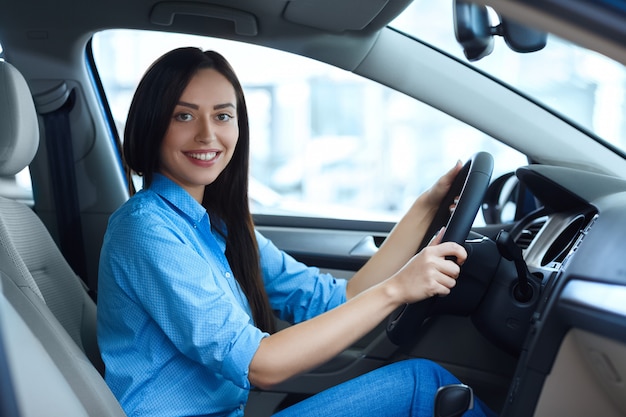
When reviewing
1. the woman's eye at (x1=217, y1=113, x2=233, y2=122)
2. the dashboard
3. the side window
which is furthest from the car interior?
the side window

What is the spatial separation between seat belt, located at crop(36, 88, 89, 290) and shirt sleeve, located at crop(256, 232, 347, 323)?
0.63m

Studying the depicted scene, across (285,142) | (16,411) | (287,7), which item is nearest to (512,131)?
(287,7)

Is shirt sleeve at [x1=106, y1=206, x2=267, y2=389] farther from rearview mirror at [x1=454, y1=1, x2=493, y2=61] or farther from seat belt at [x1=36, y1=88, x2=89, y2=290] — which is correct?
seat belt at [x1=36, y1=88, x2=89, y2=290]

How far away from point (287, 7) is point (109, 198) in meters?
0.84

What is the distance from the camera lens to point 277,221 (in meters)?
2.48

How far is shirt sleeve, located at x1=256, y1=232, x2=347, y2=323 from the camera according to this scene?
1.82 metres

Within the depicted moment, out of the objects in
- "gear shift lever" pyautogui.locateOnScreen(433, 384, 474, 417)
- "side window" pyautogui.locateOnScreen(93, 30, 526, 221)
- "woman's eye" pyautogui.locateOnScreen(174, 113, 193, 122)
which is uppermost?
"woman's eye" pyautogui.locateOnScreen(174, 113, 193, 122)

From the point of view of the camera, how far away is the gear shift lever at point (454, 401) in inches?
57.3

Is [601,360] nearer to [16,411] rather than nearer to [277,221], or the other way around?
[16,411]

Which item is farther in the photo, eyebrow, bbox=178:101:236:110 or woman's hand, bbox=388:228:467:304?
eyebrow, bbox=178:101:236:110

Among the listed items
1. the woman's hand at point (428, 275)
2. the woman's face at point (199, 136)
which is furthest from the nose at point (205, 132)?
the woman's hand at point (428, 275)

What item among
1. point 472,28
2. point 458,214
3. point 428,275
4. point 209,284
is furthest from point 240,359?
point 472,28

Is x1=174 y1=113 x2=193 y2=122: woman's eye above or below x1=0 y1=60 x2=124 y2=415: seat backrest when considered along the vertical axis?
above

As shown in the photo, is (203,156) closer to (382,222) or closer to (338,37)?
(338,37)
